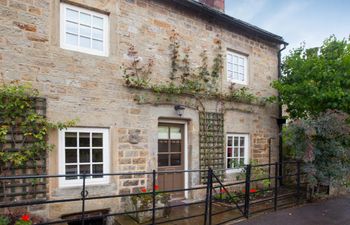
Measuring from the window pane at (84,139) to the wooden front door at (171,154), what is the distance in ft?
6.01

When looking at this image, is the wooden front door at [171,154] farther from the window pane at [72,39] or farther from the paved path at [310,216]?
the window pane at [72,39]

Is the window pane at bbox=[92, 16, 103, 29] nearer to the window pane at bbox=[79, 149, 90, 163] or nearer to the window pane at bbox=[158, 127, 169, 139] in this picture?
the window pane at bbox=[79, 149, 90, 163]

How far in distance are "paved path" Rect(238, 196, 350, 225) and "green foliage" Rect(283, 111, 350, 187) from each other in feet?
1.98

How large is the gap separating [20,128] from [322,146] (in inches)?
278

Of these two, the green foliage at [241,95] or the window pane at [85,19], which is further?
the green foliage at [241,95]

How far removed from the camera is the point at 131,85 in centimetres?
574

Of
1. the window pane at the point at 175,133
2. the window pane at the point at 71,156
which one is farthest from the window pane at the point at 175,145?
the window pane at the point at 71,156

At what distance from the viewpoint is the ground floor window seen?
303 inches

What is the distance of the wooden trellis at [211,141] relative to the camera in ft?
22.7

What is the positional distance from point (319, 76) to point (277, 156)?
3.30 metres

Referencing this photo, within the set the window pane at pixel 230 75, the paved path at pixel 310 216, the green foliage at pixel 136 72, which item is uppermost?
the window pane at pixel 230 75

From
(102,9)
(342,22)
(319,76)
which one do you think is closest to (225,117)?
(319,76)

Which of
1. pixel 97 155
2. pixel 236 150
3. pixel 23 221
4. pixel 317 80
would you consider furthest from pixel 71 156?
pixel 317 80

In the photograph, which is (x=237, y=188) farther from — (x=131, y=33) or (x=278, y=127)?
(x=131, y=33)
